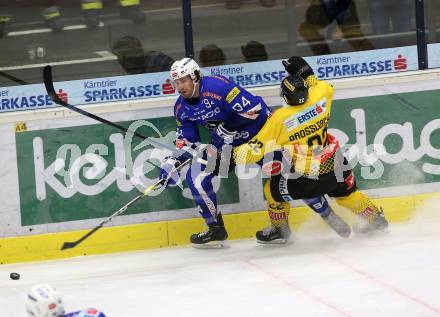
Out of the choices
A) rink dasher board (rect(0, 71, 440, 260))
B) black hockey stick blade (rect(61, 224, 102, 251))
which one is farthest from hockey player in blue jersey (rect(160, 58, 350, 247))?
black hockey stick blade (rect(61, 224, 102, 251))

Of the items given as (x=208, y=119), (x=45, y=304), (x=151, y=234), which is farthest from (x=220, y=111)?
(x=45, y=304)

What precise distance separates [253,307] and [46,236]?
2017 millimetres

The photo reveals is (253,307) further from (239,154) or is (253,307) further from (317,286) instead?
(239,154)

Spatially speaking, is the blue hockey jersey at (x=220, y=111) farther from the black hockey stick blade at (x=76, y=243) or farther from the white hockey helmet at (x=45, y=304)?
the white hockey helmet at (x=45, y=304)

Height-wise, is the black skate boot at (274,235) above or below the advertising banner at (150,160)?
below

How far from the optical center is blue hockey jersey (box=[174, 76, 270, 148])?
22.8ft

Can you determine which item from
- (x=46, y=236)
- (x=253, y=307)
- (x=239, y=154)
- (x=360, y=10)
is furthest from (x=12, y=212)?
(x=360, y=10)

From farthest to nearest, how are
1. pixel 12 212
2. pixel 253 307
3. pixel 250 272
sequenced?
pixel 12 212
pixel 250 272
pixel 253 307

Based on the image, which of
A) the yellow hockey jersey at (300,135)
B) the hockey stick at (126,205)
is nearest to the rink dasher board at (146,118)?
the hockey stick at (126,205)

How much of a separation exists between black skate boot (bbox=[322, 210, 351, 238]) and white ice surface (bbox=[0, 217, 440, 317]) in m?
0.07

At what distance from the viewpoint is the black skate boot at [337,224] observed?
23.2 feet

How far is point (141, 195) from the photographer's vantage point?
690cm

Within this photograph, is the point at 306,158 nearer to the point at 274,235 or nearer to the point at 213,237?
the point at 274,235

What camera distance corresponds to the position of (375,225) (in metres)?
7.12
